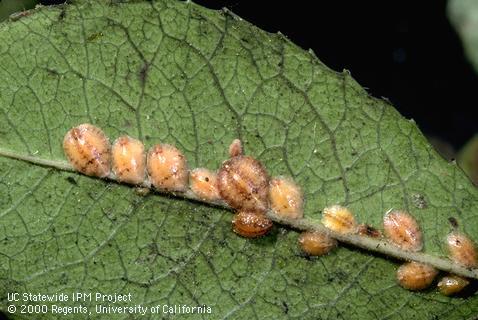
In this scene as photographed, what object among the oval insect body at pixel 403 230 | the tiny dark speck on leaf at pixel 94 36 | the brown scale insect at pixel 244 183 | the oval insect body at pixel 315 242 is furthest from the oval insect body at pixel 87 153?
the oval insect body at pixel 403 230

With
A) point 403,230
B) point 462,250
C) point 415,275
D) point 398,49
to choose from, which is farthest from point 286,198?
point 398,49

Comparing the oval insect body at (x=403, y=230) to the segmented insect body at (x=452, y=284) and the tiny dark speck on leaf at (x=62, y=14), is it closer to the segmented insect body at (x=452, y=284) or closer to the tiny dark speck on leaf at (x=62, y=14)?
the segmented insect body at (x=452, y=284)

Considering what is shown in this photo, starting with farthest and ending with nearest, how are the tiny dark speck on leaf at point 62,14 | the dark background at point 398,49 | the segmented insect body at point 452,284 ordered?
the dark background at point 398,49, the segmented insect body at point 452,284, the tiny dark speck on leaf at point 62,14

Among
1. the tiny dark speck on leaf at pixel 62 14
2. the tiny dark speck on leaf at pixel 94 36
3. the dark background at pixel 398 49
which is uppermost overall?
the tiny dark speck on leaf at pixel 62 14

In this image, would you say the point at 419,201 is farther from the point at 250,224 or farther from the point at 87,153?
the point at 87,153

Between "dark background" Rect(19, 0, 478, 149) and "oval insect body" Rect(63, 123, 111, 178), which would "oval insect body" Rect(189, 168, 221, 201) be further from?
"dark background" Rect(19, 0, 478, 149)

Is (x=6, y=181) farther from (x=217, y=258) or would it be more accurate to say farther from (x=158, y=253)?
(x=217, y=258)

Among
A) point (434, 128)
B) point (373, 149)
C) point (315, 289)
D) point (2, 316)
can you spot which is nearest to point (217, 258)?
point (315, 289)
